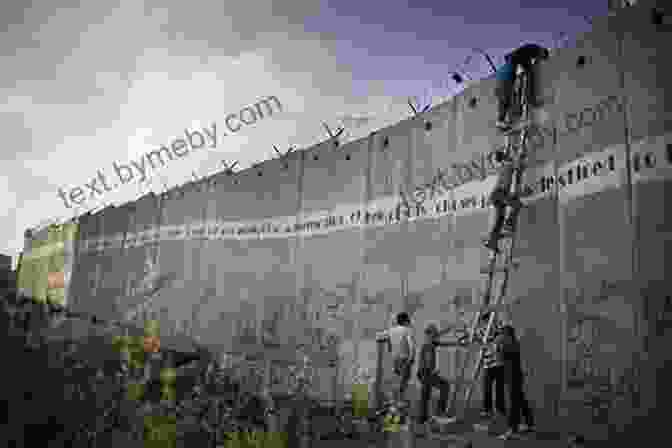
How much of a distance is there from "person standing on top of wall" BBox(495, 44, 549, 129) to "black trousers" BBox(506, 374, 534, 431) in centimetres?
353

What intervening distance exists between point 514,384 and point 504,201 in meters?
2.45

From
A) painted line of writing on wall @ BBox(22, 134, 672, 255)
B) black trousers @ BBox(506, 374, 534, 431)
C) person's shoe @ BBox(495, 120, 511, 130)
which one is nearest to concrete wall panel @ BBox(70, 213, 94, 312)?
painted line of writing on wall @ BBox(22, 134, 672, 255)

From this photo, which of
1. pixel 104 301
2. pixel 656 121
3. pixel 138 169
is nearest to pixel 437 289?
pixel 656 121

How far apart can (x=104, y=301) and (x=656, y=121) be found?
1726 centimetres

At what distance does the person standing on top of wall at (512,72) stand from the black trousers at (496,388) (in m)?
3.39

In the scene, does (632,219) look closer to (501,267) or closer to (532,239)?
(532,239)

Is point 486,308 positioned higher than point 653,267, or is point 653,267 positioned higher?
point 653,267

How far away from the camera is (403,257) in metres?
9.49

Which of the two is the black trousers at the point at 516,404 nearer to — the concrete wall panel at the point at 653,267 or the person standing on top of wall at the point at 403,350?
the concrete wall panel at the point at 653,267

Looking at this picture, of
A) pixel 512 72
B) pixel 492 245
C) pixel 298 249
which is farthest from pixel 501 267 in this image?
pixel 298 249

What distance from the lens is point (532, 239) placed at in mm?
7445

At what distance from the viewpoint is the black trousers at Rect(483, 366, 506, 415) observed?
22.8 feet

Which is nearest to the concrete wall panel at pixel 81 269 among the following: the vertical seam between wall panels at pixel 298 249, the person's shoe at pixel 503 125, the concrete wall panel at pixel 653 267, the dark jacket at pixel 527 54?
the vertical seam between wall panels at pixel 298 249

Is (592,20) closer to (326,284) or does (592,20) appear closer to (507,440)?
(507,440)
